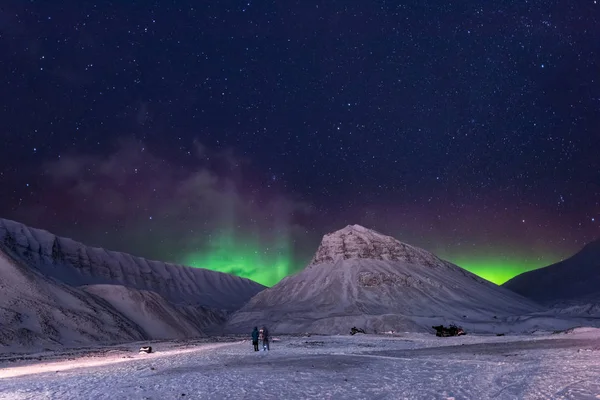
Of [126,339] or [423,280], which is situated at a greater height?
[423,280]

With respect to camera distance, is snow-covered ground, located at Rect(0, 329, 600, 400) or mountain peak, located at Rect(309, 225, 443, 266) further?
mountain peak, located at Rect(309, 225, 443, 266)

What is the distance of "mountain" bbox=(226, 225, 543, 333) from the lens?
361 feet

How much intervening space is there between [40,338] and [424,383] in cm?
4272

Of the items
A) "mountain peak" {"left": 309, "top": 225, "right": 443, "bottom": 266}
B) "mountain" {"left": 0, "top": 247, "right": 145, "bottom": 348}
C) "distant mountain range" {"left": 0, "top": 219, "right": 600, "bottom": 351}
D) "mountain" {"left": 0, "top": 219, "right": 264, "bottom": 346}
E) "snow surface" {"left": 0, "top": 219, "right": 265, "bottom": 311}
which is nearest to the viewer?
"mountain" {"left": 0, "top": 247, "right": 145, "bottom": 348}

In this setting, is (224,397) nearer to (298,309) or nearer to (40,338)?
(40,338)

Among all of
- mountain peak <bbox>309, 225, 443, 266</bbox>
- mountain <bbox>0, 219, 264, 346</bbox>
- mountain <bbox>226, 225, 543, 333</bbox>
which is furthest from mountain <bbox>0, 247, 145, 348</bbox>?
mountain peak <bbox>309, 225, 443, 266</bbox>

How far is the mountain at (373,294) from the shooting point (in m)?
110

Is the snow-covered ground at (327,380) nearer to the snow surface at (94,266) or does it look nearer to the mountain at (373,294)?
the mountain at (373,294)

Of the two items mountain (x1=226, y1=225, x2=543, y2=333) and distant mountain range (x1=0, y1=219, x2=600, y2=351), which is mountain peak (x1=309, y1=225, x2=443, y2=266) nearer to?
mountain (x1=226, y1=225, x2=543, y2=333)

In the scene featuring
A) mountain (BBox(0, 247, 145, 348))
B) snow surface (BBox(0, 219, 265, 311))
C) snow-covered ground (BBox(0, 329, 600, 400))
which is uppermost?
snow surface (BBox(0, 219, 265, 311))

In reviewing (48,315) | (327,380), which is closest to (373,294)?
(48,315)

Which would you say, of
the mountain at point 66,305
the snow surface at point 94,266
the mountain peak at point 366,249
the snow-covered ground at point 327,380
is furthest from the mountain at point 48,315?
the mountain peak at point 366,249

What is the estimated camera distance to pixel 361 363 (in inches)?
993

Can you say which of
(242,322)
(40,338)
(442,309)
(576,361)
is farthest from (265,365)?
(442,309)
